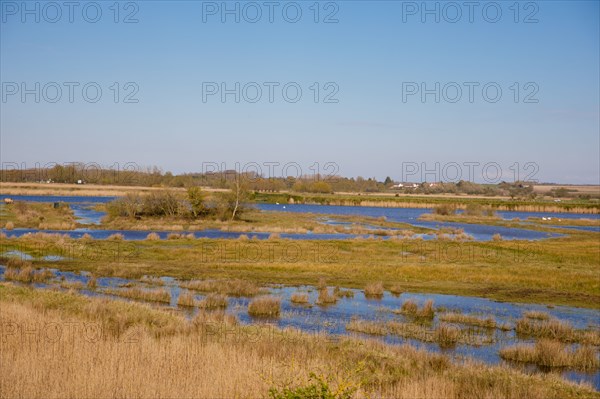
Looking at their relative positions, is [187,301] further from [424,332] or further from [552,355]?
[552,355]

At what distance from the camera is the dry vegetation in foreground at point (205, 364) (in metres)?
9.28

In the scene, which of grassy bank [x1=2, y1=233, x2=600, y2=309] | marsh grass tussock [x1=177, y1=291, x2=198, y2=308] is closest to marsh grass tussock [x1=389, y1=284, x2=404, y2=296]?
grassy bank [x1=2, y1=233, x2=600, y2=309]

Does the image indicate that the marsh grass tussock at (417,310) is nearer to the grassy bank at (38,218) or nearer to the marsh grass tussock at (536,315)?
the marsh grass tussock at (536,315)

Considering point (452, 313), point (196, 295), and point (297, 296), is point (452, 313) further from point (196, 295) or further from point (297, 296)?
point (196, 295)

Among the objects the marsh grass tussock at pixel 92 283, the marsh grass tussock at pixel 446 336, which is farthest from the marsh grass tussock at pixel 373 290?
the marsh grass tussock at pixel 92 283

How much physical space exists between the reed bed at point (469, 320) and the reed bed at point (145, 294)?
1216 cm

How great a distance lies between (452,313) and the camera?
928 inches

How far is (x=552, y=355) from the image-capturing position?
669 inches

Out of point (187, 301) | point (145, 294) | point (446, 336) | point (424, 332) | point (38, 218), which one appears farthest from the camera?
point (38, 218)

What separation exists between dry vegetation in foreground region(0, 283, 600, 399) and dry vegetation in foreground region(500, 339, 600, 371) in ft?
10.3

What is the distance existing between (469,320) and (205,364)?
14431 mm

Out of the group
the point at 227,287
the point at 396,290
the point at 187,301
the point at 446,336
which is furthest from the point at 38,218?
the point at 446,336

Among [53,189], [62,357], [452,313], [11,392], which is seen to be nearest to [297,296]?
[452,313]

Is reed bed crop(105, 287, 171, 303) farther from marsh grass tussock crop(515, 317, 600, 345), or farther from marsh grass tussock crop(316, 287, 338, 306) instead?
marsh grass tussock crop(515, 317, 600, 345)
